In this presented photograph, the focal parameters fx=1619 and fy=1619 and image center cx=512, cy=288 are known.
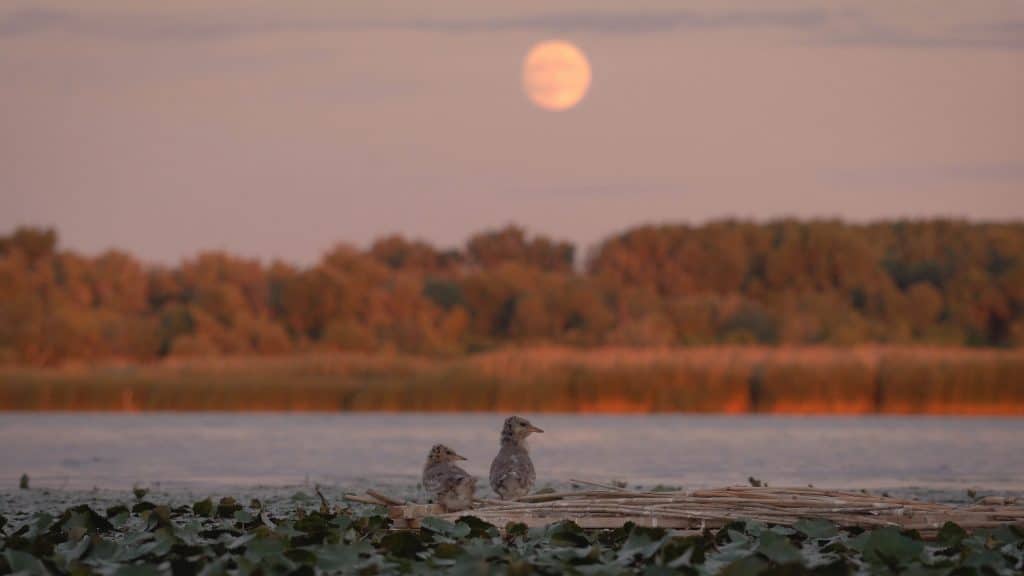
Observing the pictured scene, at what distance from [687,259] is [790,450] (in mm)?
52056

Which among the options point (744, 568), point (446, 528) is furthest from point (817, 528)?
point (446, 528)

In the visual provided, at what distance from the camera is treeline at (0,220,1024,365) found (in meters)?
54.9

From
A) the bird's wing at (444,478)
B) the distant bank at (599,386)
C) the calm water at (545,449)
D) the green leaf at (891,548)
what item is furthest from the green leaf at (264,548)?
the distant bank at (599,386)

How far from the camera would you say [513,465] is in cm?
1110

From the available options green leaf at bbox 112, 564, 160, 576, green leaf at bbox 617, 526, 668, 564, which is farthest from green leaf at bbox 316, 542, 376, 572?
green leaf at bbox 617, 526, 668, 564

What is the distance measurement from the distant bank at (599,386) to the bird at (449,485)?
68.6 ft

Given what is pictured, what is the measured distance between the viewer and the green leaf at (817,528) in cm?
972

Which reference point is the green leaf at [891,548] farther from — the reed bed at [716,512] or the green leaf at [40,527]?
the green leaf at [40,527]

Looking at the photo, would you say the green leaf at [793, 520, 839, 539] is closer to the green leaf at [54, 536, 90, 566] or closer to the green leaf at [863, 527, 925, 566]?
the green leaf at [863, 527, 925, 566]

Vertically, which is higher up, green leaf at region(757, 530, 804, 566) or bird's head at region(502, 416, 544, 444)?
bird's head at region(502, 416, 544, 444)

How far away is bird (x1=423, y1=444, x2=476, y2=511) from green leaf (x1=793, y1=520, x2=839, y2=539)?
2173mm

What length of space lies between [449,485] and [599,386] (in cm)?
2162

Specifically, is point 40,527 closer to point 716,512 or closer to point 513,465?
point 513,465

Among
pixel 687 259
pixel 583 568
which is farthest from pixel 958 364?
pixel 687 259
